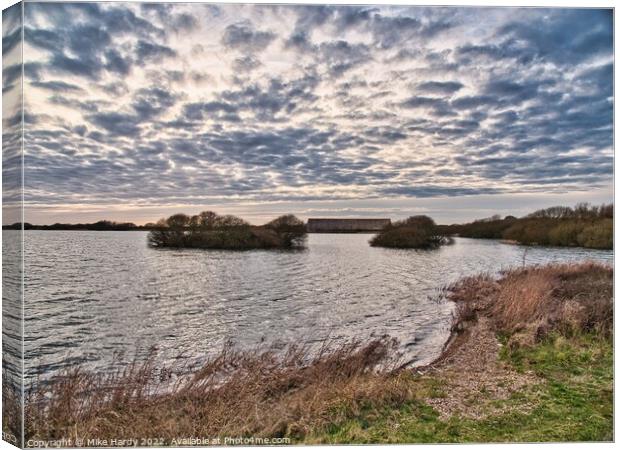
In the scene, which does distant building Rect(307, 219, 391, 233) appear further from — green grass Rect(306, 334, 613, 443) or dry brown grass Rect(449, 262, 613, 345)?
green grass Rect(306, 334, 613, 443)

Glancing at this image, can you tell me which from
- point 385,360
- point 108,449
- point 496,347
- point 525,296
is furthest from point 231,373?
point 525,296

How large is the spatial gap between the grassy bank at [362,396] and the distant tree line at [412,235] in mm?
1741

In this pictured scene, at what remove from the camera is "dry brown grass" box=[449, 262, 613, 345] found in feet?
26.7

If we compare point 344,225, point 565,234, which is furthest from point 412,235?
point 565,234

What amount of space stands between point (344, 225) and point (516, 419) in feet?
12.3

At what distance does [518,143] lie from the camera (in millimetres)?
7715

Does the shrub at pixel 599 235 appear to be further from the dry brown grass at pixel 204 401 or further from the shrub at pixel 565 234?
the dry brown grass at pixel 204 401

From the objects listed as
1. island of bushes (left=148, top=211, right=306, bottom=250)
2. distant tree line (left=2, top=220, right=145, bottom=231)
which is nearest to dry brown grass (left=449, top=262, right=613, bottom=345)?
island of bushes (left=148, top=211, right=306, bottom=250)

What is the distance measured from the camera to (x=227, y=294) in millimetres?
8344

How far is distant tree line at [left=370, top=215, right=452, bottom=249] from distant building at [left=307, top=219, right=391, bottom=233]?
196mm

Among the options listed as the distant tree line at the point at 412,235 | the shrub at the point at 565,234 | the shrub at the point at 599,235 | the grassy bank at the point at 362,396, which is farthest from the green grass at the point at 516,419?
the distant tree line at the point at 412,235

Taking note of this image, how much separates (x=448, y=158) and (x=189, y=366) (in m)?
5.10

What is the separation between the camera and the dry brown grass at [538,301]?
8.13 metres

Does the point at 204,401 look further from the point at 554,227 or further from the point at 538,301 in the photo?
the point at 554,227
